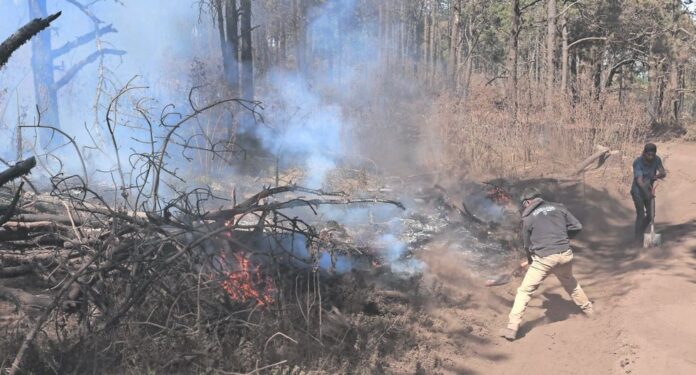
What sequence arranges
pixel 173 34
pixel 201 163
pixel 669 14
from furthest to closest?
pixel 669 14, pixel 173 34, pixel 201 163

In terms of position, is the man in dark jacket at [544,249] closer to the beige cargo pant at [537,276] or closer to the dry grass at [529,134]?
the beige cargo pant at [537,276]

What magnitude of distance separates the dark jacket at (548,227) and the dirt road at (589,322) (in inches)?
34.3

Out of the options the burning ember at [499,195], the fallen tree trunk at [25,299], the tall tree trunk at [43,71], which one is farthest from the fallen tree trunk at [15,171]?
the tall tree trunk at [43,71]

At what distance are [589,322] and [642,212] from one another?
3.64m

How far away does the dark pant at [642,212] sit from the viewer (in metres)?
8.06

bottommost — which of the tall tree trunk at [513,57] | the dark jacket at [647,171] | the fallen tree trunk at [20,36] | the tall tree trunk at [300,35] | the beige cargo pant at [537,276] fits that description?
the beige cargo pant at [537,276]

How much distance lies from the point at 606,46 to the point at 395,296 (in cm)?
2606

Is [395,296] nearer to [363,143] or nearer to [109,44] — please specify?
[363,143]

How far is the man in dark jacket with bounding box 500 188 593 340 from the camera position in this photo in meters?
5.32

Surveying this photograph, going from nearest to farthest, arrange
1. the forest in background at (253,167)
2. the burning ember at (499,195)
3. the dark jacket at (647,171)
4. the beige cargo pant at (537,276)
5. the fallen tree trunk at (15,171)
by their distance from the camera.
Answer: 1. the fallen tree trunk at (15,171)
2. the forest in background at (253,167)
3. the beige cargo pant at (537,276)
4. the dark jacket at (647,171)
5. the burning ember at (499,195)

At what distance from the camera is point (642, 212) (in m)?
8.34

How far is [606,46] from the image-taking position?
2677cm

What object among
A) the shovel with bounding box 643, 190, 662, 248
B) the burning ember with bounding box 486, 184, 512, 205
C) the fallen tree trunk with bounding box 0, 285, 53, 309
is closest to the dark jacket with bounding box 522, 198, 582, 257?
the shovel with bounding box 643, 190, 662, 248

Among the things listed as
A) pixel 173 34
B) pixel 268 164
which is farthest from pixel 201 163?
pixel 173 34
